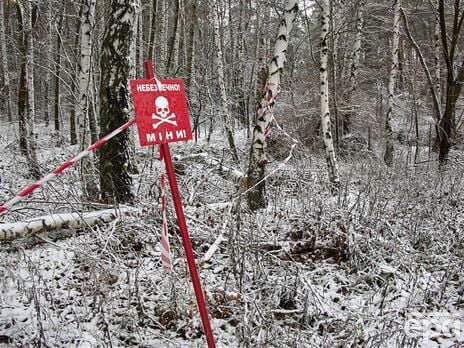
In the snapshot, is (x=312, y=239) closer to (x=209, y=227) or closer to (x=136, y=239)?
(x=209, y=227)

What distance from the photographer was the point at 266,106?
5391 millimetres

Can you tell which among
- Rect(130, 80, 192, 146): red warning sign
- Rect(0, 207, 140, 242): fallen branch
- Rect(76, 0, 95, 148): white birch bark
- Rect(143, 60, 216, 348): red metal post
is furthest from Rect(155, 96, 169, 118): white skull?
Rect(76, 0, 95, 148): white birch bark

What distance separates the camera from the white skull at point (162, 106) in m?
2.61

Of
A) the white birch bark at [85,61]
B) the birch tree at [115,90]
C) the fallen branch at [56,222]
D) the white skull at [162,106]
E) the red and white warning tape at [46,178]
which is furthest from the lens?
the white birch bark at [85,61]

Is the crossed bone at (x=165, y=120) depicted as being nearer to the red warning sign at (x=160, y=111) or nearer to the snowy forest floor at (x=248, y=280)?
the red warning sign at (x=160, y=111)

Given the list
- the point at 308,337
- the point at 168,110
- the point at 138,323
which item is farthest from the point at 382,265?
the point at 168,110

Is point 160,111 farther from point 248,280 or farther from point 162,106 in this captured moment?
point 248,280

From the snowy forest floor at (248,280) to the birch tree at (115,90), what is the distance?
1.73 feet

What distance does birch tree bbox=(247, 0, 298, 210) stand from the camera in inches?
213

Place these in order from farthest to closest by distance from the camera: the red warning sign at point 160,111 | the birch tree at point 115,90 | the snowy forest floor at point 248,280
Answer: the birch tree at point 115,90
the snowy forest floor at point 248,280
the red warning sign at point 160,111

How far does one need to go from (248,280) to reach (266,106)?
8.53 feet

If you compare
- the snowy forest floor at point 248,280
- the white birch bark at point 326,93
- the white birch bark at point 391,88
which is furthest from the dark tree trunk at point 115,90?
the white birch bark at point 391,88

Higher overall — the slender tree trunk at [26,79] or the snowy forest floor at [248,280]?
the slender tree trunk at [26,79]

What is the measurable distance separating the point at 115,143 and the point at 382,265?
3.62m
